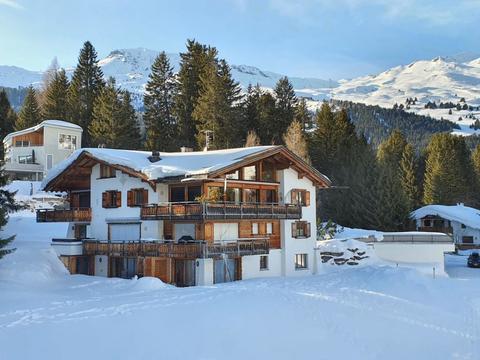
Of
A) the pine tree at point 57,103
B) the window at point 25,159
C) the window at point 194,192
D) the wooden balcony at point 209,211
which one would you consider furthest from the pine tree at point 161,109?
the wooden balcony at point 209,211

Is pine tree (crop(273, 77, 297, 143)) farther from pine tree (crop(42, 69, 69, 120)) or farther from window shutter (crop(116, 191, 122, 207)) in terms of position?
window shutter (crop(116, 191, 122, 207))

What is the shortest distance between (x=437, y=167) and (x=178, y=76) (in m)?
38.8

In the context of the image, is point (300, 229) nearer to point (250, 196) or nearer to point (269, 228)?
point (269, 228)

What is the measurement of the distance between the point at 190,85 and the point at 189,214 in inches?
1562

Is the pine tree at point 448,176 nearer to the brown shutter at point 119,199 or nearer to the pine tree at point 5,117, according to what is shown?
the brown shutter at point 119,199

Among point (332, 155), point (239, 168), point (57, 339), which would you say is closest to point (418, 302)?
point (239, 168)

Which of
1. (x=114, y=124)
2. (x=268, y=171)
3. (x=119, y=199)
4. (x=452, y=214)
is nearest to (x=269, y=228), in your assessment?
(x=268, y=171)

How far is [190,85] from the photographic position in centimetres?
6881

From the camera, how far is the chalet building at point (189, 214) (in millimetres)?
32875

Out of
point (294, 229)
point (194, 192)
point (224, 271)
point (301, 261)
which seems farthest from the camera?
point (301, 261)

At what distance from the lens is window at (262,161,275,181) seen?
3991 cm

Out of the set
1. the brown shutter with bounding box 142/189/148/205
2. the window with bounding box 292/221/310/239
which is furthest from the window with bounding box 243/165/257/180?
the brown shutter with bounding box 142/189/148/205

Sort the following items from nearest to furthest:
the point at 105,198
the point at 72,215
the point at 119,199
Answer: the point at 119,199 < the point at 105,198 < the point at 72,215

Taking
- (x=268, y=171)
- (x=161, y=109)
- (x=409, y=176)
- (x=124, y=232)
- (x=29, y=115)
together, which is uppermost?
(x=29, y=115)
